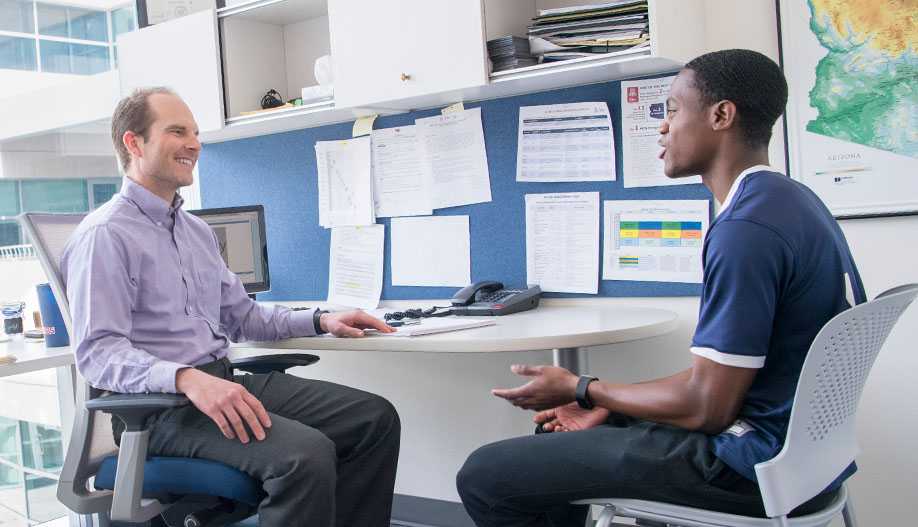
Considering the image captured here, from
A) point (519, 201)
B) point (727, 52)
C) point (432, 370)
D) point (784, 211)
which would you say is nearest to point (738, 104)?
point (727, 52)

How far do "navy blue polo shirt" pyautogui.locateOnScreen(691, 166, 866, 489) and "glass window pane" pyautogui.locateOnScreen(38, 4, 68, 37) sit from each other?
8.09ft

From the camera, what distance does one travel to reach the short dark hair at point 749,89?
1.37m

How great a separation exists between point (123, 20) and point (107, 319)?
70.3 inches

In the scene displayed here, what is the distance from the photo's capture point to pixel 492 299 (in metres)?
2.20

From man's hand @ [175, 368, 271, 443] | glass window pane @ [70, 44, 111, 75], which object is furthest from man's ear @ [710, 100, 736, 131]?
glass window pane @ [70, 44, 111, 75]

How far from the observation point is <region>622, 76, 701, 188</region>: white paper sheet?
6.91 ft

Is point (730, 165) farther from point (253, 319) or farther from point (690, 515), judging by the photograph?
point (253, 319)

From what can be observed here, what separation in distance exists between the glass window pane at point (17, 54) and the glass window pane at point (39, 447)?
3.82ft

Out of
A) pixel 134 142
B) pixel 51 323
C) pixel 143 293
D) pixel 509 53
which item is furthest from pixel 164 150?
pixel 509 53

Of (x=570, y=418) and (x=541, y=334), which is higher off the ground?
(x=541, y=334)

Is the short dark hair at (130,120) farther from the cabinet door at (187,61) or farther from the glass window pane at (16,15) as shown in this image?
the glass window pane at (16,15)

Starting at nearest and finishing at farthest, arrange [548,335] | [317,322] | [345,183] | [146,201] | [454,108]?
[548,335] < [146,201] < [317,322] < [454,108] < [345,183]

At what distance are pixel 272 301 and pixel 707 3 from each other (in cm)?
163

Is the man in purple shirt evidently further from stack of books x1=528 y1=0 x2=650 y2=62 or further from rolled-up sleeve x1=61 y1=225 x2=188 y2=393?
stack of books x1=528 y1=0 x2=650 y2=62
